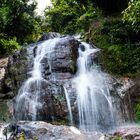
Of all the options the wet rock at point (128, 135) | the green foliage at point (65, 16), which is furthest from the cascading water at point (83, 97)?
the green foliage at point (65, 16)

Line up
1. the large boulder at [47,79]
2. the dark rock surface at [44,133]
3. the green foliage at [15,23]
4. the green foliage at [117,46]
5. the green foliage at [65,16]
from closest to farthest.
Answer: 1. the dark rock surface at [44,133]
2. the large boulder at [47,79]
3. the green foliage at [117,46]
4. the green foliage at [15,23]
5. the green foliage at [65,16]

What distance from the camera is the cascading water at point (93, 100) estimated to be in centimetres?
1132

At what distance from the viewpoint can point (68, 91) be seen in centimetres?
1192

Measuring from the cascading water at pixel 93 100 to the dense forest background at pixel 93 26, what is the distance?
2.87 ft

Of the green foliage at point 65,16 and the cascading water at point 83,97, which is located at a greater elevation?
the green foliage at point 65,16

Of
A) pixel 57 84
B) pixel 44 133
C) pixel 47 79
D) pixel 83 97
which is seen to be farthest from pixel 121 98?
pixel 44 133

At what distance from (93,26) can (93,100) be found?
6.59 meters

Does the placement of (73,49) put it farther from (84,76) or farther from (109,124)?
(109,124)

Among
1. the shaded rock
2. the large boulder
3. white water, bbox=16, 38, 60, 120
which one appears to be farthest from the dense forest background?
white water, bbox=16, 38, 60, 120

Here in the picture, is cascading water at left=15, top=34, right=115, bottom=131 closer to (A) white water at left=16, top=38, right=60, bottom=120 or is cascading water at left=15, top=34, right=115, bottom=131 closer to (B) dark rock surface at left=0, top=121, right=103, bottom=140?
(A) white water at left=16, top=38, right=60, bottom=120

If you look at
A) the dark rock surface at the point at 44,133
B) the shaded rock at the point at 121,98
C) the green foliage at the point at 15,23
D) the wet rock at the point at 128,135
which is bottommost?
the wet rock at the point at 128,135

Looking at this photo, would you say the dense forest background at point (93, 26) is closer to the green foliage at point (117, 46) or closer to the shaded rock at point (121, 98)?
the green foliage at point (117, 46)

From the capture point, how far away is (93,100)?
11.8 m

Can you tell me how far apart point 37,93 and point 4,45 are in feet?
26.1
